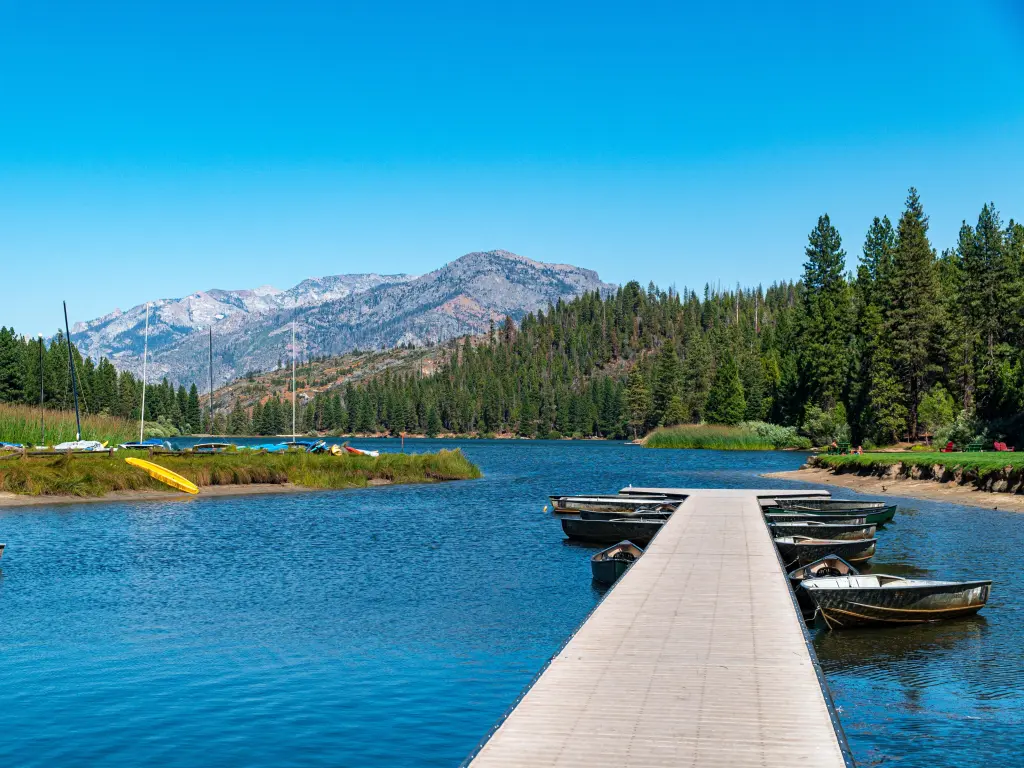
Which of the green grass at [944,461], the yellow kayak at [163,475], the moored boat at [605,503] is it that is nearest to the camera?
the moored boat at [605,503]

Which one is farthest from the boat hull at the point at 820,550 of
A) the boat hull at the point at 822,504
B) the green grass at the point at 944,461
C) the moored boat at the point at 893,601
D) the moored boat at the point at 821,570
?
the green grass at the point at 944,461

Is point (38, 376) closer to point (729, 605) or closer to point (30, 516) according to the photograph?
point (30, 516)

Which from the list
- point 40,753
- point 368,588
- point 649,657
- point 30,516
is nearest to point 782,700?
point 649,657

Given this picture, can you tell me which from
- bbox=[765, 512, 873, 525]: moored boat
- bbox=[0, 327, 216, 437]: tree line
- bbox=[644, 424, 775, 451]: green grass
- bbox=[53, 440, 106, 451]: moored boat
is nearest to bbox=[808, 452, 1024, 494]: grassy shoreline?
bbox=[765, 512, 873, 525]: moored boat

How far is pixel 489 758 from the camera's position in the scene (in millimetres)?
11672

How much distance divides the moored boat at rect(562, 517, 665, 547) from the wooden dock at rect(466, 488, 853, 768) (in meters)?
15.3

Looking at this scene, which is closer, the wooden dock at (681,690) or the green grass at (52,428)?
the wooden dock at (681,690)

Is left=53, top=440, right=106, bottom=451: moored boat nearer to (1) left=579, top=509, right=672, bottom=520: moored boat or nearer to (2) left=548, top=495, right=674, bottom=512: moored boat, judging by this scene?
(2) left=548, top=495, right=674, bottom=512: moored boat

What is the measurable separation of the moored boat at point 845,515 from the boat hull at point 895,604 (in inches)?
667

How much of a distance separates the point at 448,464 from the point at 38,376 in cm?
9710

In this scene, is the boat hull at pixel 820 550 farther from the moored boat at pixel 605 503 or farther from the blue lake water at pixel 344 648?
the moored boat at pixel 605 503

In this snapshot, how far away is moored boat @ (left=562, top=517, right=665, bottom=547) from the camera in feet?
131

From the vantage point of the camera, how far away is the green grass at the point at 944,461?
5638cm

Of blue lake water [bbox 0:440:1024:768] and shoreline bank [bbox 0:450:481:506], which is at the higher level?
shoreline bank [bbox 0:450:481:506]
